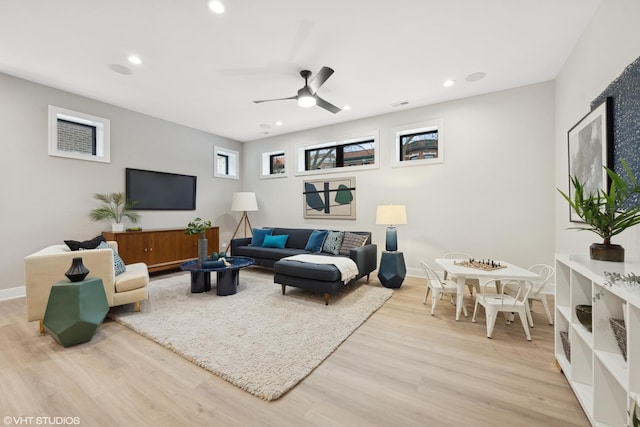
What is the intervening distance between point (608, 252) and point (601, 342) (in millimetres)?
553

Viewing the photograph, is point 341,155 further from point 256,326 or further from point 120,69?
point 256,326

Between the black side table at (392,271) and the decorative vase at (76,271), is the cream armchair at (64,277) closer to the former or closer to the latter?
the decorative vase at (76,271)

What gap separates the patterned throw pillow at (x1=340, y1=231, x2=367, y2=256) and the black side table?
21.9 inches

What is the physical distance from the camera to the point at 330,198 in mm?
5531

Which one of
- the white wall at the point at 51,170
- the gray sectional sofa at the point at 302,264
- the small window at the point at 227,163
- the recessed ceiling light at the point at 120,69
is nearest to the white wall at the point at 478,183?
the gray sectional sofa at the point at 302,264

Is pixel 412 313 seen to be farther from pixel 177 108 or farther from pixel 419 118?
pixel 177 108

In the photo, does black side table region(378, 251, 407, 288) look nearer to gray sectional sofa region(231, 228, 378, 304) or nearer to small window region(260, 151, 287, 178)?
gray sectional sofa region(231, 228, 378, 304)

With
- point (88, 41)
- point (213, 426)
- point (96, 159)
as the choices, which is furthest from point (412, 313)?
point (96, 159)

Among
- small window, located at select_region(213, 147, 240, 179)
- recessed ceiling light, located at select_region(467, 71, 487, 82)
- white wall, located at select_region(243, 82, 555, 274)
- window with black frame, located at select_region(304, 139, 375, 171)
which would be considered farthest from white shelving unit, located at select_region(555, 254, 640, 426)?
small window, located at select_region(213, 147, 240, 179)

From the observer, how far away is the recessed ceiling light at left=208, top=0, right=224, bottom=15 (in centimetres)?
223

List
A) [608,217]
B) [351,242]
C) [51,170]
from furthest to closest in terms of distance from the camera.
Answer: [351,242] → [51,170] → [608,217]

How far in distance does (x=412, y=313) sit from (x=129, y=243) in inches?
179

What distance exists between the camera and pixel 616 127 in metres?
1.94

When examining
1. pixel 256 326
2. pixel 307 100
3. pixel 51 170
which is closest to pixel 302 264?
pixel 256 326
